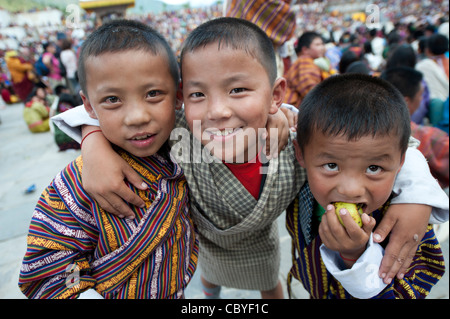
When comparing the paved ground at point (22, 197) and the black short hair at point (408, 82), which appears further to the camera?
the black short hair at point (408, 82)

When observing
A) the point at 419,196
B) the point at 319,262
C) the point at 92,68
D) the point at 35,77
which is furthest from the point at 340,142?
the point at 35,77

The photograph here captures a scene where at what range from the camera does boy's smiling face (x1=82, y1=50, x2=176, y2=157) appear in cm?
93

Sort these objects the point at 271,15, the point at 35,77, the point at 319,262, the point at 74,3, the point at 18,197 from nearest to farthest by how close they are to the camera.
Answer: the point at 319,262 < the point at 74,3 < the point at 271,15 < the point at 18,197 < the point at 35,77

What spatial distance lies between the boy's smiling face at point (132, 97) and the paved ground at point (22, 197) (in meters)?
1.35

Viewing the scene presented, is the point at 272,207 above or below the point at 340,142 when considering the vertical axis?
below

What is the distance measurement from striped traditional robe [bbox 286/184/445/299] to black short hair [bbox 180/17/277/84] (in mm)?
515

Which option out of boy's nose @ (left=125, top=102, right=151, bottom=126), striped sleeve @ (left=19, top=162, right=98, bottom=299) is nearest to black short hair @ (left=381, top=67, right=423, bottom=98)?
boy's nose @ (left=125, top=102, right=151, bottom=126)

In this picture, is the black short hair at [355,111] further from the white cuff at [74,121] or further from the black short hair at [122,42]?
the white cuff at [74,121]

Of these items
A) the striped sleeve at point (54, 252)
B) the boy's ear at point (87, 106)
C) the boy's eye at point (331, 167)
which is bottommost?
the striped sleeve at point (54, 252)

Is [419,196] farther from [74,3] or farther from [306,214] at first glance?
[74,3]

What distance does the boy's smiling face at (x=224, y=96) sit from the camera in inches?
38.6

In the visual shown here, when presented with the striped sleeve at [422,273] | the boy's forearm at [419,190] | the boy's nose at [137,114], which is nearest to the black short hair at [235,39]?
the boy's nose at [137,114]

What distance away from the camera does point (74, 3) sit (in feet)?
4.07

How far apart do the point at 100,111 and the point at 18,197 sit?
3088mm
